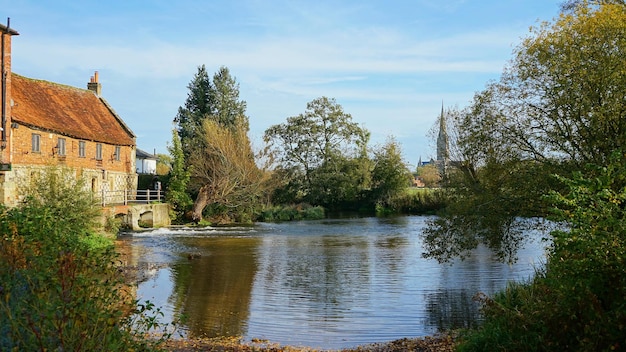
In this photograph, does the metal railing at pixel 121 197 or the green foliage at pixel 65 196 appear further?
the metal railing at pixel 121 197

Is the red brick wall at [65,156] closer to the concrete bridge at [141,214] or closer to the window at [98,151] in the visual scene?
the window at [98,151]

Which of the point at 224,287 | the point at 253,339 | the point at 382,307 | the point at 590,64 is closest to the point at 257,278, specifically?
the point at 224,287

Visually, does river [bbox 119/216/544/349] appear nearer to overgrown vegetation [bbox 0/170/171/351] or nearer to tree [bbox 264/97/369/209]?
overgrown vegetation [bbox 0/170/171/351]

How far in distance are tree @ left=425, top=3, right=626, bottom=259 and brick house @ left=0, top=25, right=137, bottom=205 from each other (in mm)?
16111

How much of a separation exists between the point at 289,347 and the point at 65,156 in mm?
28558

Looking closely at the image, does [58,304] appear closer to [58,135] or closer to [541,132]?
[541,132]

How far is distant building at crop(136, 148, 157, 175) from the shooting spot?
67.7 metres

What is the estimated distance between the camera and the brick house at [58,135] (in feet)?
92.3

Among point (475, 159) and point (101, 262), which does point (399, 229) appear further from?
point (101, 262)

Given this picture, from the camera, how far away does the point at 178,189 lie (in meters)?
43.6

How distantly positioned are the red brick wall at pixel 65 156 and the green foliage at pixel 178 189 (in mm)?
3188

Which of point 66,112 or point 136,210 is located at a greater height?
point 66,112

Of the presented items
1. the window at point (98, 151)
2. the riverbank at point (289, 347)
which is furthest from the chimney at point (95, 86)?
the riverbank at point (289, 347)

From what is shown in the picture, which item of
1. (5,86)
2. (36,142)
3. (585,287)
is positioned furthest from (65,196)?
(585,287)
